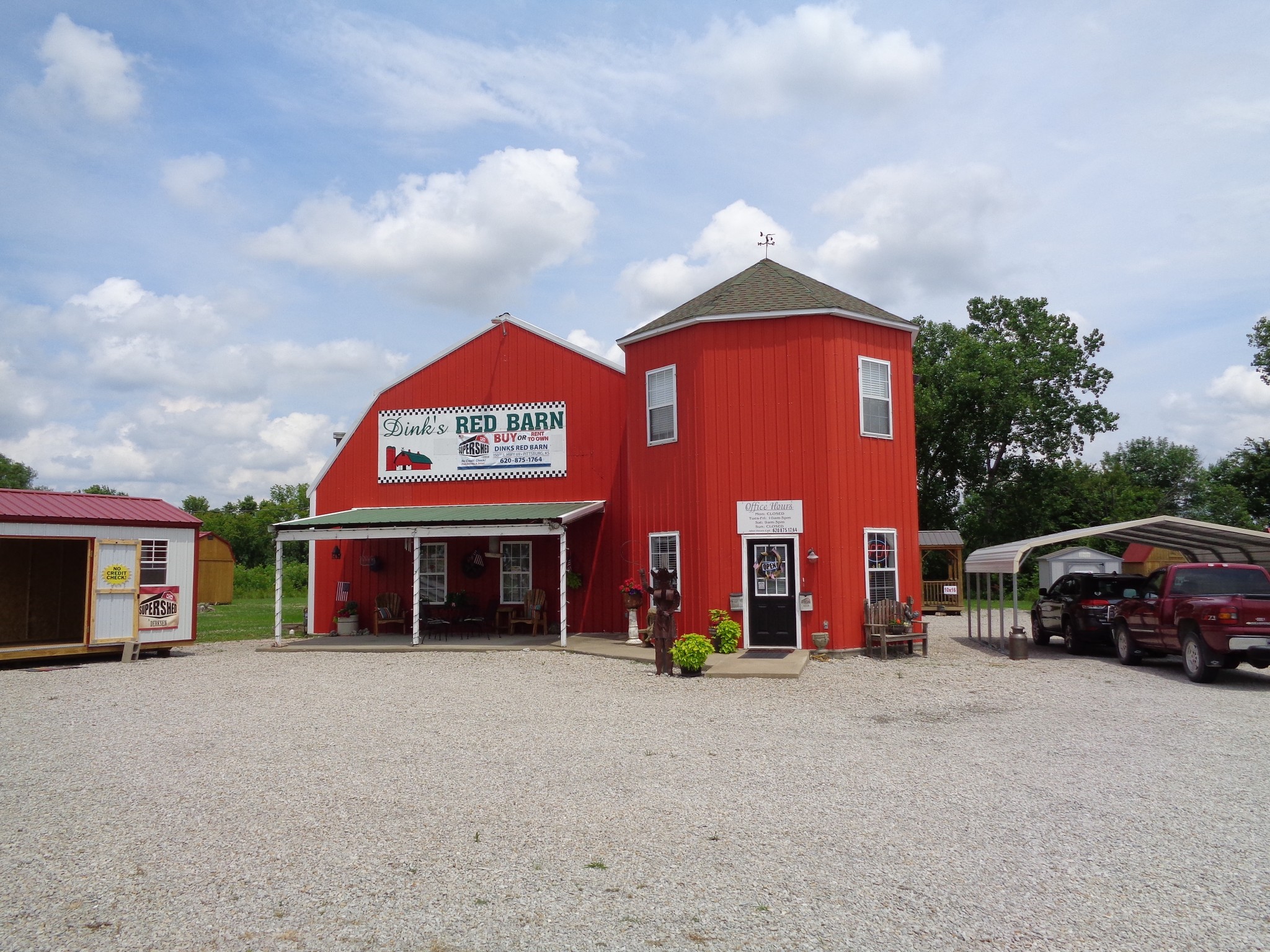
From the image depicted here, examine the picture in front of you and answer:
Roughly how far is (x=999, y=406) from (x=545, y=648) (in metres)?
27.7

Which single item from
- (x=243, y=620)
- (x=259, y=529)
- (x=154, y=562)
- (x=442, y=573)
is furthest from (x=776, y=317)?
(x=259, y=529)

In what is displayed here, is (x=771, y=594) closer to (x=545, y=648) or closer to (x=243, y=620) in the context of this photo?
(x=545, y=648)

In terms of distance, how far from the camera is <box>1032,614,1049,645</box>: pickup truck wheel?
19.0 meters

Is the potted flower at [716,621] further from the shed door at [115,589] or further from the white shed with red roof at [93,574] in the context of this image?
the shed door at [115,589]

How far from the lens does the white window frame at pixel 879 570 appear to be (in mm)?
16562

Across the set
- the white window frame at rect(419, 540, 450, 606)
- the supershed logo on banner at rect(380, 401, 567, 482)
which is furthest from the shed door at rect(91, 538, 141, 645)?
the supershed logo on banner at rect(380, 401, 567, 482)

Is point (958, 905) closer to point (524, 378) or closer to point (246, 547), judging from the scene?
point (524, 378)

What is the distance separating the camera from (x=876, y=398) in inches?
679

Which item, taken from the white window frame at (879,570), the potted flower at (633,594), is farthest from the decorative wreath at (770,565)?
the potted flower at (633,594)

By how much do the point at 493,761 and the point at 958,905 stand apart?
14.5 feet

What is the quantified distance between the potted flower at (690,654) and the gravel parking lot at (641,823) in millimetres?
2176

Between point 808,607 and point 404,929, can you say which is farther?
point 808,607

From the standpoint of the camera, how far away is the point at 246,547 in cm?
6272

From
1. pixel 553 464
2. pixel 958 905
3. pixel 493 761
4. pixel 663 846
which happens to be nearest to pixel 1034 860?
pixel 958 905
